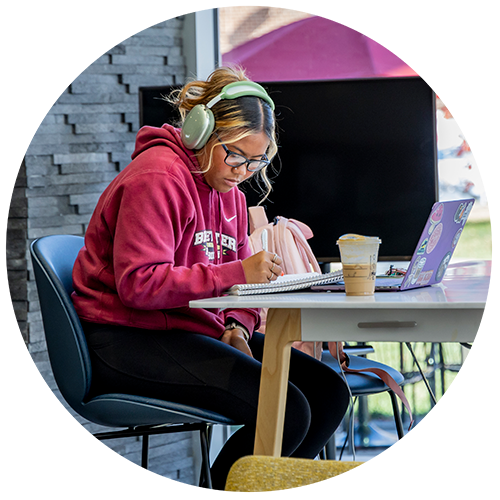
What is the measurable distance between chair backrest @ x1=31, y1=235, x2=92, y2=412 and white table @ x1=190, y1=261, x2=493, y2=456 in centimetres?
36

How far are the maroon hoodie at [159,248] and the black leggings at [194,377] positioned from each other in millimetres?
39

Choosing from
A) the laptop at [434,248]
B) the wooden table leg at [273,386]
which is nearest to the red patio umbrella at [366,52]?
the laptop at [434,248]

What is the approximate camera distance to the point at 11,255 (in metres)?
2.15

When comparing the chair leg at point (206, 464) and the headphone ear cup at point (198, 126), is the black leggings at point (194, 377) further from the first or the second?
the headphone ear cup at point (198, 126)

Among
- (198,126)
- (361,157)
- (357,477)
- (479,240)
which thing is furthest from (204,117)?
(479,240)

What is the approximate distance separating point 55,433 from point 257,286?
46.1 inches

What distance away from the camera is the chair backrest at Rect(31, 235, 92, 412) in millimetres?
1473

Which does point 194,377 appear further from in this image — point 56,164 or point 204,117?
point 56,164

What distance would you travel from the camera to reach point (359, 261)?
1.28 meters

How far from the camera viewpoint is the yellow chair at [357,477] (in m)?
0.67

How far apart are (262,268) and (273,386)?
24 cm

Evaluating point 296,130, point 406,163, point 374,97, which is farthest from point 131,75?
point 406,163

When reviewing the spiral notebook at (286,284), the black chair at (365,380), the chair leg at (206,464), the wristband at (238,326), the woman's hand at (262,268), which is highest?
the woman's hand at (262,268)

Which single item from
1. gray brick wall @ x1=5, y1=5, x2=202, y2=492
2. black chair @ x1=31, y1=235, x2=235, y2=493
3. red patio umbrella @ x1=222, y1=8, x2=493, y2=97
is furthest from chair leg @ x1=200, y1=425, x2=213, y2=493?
red patio umbrella @ x1=222, y1=8, x2=493, y2=97
